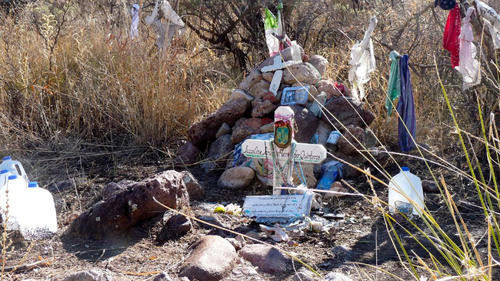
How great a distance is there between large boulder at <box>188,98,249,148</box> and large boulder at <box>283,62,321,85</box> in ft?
1.37

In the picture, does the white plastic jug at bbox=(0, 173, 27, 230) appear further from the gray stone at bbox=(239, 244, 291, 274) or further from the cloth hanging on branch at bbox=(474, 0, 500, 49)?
the cloth hanging on branch at bbox=(474, 0, 500, 49)

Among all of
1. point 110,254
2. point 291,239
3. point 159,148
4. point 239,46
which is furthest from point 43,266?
point 239,46

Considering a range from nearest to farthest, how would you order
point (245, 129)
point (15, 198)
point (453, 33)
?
point (15, 198) < point (453, 33) < point (245, 129)

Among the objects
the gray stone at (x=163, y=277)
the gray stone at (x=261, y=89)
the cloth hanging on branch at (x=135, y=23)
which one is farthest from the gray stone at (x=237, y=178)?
the gray stone at (x=163, y=277)

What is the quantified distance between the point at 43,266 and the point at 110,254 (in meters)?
0.37

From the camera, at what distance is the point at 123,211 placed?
3.78 metres

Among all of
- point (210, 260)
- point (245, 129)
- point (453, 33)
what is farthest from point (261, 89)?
point (210, 260)

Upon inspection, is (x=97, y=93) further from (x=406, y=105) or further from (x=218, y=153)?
(x=406, y=105)

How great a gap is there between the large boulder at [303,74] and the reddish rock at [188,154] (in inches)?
39.2

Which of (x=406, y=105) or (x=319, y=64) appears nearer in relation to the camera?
(x=406, y=105)

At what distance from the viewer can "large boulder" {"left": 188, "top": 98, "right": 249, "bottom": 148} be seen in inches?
205

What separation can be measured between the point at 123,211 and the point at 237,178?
1206mm

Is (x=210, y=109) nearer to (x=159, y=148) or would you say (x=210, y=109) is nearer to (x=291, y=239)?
(x=159, y=148)

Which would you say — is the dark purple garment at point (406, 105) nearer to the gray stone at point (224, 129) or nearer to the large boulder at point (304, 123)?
the large boulder at point (304, 123)
